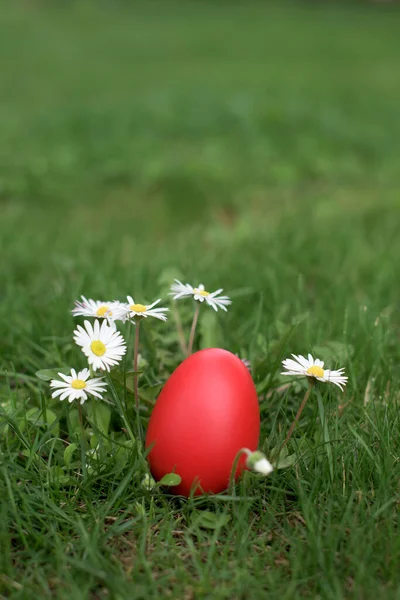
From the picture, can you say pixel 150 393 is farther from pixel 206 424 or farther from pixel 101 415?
pixel 206 424

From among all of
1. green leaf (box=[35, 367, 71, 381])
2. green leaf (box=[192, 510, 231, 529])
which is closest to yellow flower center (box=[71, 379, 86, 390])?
green leaf (box=[35, 367, 71, 381])

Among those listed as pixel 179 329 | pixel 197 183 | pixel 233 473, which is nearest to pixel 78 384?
pixel 233 473

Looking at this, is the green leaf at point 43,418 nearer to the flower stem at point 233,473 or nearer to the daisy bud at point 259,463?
the flower stem at point 233,473

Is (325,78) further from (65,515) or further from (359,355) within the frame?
(65,515)

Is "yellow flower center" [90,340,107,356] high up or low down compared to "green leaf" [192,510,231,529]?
up

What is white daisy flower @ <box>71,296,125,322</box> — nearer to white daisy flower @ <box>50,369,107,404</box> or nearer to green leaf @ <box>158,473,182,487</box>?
white daisy flower @ <box>50,369,107,404</box>

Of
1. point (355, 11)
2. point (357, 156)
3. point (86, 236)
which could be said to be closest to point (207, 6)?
point (355, 11)
